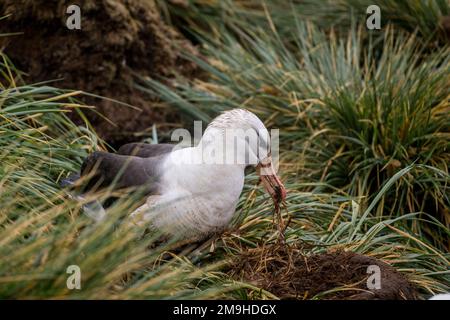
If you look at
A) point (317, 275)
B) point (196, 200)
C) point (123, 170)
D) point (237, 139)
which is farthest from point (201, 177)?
point (317, 275)

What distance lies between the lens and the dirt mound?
144 inches

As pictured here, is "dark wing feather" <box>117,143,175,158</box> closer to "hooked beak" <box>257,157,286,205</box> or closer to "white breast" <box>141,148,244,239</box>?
"white breast" <box>141,148,244,239</box>

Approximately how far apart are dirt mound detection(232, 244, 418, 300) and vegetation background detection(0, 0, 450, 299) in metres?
0.12

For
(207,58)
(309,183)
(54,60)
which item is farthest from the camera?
(207,58)

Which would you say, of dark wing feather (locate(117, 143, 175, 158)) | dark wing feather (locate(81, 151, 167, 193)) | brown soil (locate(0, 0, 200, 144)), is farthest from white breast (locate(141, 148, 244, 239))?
brown soil (locate(0, 0, 200, 144))

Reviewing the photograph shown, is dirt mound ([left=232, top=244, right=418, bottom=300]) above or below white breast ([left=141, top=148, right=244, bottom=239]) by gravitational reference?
below

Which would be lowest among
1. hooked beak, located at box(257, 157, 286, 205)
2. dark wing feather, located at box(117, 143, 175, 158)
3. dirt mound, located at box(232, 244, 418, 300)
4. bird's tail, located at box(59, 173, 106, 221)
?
dirt mound, located at box(232, 244, 418, 300)

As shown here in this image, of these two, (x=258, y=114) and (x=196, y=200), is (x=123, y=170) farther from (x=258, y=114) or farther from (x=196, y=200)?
(x=258, y=114)

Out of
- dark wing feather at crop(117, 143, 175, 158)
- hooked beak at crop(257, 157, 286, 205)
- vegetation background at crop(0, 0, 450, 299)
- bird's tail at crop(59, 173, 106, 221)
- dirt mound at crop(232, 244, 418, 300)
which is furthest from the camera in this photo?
dark wing feather at crop(117, 143, 175, 158)

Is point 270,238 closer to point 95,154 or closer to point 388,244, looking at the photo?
point 388,244

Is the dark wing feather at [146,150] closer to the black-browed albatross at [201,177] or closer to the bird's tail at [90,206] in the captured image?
the black-browed albatross at [201,177]

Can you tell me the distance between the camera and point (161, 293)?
3.04 m

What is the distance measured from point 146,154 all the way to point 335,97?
1.68 metres
